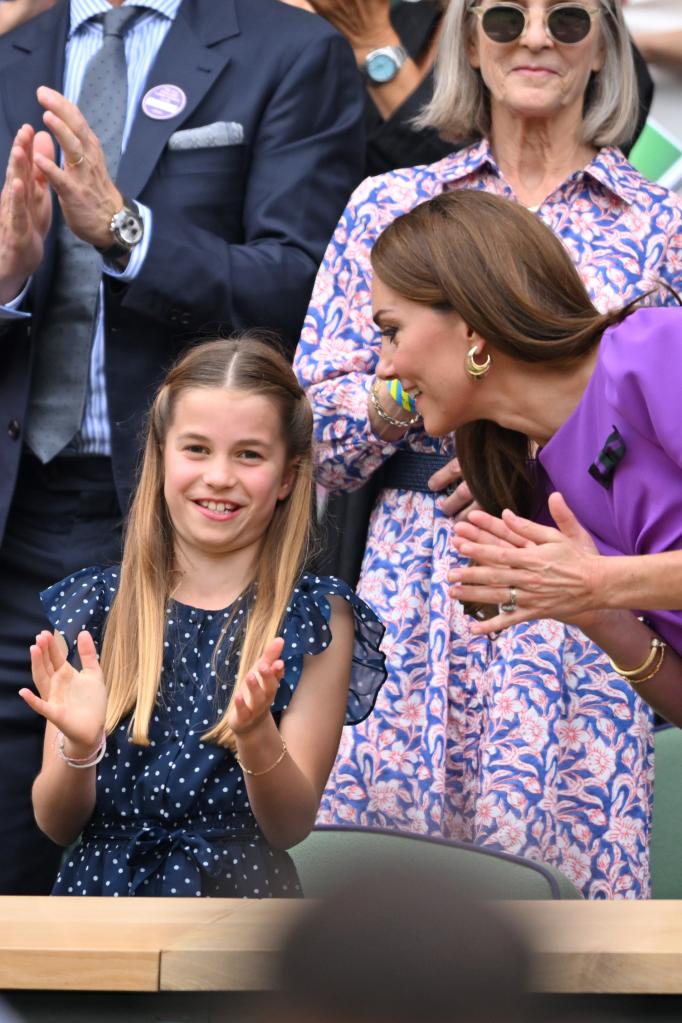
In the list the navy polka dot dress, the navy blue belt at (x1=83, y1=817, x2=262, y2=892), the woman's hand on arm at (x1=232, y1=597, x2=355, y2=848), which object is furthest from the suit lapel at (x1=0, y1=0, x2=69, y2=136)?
the navy blue belt at (x1=83, y1=817, x2=262, y2=892)

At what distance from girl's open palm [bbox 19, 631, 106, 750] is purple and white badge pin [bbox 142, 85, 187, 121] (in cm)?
133

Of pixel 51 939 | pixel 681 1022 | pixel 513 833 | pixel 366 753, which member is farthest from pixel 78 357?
pixel 681 1022

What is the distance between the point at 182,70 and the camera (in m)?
3.33

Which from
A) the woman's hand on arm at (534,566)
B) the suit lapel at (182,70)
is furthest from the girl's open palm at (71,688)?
the suit lapel at (182,70)

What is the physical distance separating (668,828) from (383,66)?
6.02 ft

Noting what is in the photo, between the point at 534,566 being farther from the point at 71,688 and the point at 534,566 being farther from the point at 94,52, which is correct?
the point at 94,52

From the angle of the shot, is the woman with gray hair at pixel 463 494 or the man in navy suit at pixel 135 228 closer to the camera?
the woman with gray hair at pixel 463 494

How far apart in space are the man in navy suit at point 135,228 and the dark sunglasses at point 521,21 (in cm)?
40

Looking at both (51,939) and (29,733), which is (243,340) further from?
(51,939)

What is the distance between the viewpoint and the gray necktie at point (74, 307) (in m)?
3.19

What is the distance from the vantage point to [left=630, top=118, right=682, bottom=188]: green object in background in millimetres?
3871

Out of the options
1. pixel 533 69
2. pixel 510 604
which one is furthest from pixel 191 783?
pixel 533 69

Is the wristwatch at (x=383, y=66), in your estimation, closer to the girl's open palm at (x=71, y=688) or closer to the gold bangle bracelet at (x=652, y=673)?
the gold bangle bracelet at (x=652, y=673)

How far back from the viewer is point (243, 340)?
2.94 meters
